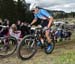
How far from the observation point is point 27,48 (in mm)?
10297

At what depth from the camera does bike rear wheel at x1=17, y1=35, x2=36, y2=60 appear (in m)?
10.1

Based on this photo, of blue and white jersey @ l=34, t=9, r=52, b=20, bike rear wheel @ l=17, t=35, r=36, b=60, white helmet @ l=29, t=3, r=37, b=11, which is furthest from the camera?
blue and white jersey @ l=34, t=9, r=52, b=20

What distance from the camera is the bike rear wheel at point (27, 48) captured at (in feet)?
33.1

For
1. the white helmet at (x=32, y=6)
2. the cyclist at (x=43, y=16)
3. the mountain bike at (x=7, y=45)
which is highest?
the white helmet at (x=32, y=6)

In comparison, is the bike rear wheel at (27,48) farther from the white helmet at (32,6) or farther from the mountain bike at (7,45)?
the white helmet at (32,6)

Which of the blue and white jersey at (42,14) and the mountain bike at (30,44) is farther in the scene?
the blue and white jersey at (42,14)

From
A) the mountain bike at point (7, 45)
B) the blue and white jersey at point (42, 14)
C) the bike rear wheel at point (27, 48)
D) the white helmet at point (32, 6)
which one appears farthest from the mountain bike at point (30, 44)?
the mountain bike at point (7, 45)

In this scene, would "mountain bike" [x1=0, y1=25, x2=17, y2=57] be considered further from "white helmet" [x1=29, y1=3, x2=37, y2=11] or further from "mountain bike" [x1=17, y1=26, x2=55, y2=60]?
"white helmet" [x1=29, y1=3, x2=37, y2=11]

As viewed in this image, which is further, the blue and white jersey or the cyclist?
the blue and white jersey

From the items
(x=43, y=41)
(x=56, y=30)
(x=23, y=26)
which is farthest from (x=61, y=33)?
(x=43, y=41)

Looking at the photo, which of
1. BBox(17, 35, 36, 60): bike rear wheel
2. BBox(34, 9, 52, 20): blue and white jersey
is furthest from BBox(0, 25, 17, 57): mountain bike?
BBox(34, 9, 52, 20): blue and white jersey

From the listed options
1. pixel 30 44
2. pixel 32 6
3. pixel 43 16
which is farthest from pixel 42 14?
pixel 30 44

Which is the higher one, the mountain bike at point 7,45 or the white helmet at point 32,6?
the white helmet at point 32,6

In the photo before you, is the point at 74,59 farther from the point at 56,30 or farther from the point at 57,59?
the point at 56,30
